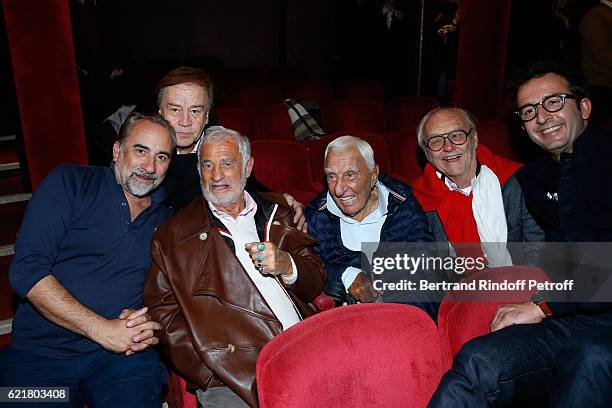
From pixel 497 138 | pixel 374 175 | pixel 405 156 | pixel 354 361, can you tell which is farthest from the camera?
pixel 497 138

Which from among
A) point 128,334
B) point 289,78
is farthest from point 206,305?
point 289,78

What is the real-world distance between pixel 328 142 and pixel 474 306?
1.74 m

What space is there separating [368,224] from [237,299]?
0.66 metres

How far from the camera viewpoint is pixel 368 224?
2117 millimetres

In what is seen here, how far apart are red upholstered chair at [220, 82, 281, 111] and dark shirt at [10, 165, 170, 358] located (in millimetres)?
3501

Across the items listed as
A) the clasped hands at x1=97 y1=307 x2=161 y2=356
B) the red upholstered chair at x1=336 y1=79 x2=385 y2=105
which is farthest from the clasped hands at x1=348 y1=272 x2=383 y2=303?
the red upholstered chair at x1=336 y1=79 x2=385 y2=105

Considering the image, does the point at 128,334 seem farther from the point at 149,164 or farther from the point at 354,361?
the point at 354,361

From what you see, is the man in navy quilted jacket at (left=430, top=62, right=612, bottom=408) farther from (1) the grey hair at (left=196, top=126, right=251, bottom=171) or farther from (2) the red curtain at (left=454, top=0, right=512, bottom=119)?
(2) the red curtain at (left=454, top=0, right=512, bottom=119)

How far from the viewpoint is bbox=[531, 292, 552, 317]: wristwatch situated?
1644 mm

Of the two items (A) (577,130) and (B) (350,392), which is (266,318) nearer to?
(B) (350,392)

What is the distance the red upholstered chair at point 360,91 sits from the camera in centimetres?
563

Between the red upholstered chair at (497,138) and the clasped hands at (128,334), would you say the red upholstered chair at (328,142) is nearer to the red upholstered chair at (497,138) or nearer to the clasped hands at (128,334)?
the red upholstered chair at (497,138)

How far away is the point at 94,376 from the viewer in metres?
1.71

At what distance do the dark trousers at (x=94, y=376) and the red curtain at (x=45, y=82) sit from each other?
2.11m
